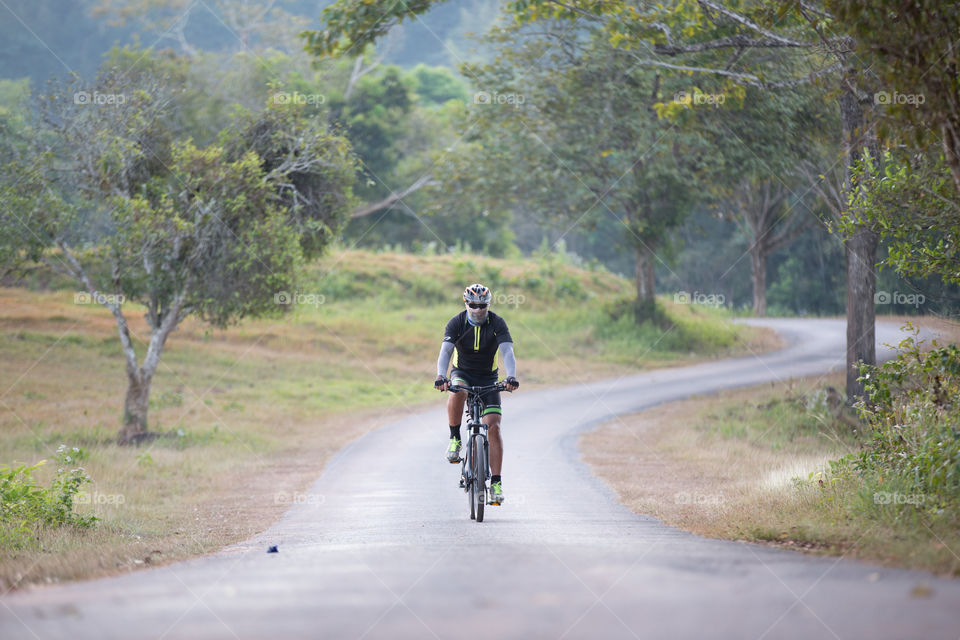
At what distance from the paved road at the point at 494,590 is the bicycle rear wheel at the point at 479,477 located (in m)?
0.25

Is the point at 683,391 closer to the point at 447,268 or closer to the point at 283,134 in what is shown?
the point at 283,134

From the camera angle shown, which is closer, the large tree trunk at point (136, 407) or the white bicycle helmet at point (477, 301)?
the white bicycle helmet at point (477, 301)

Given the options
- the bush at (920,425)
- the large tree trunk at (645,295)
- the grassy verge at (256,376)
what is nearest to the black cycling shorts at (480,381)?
the grassy verge at (256,376)

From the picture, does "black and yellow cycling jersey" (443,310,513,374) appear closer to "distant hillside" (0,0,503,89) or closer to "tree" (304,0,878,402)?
"tree" (304,0,878,402)

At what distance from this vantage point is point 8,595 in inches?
259

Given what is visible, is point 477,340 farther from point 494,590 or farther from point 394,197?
point 394,197

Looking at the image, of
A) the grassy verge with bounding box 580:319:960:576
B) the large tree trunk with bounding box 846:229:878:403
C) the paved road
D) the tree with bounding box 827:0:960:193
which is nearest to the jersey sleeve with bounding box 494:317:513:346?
the paved road

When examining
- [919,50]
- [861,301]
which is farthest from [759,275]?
[919,50]

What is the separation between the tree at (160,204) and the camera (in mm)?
19766

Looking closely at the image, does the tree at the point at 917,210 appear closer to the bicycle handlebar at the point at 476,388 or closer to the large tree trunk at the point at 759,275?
the bicycle handlebar at the point at 476,388

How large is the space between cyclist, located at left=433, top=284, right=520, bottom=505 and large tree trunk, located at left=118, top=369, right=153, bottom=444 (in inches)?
521

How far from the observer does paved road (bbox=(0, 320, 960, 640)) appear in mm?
5039

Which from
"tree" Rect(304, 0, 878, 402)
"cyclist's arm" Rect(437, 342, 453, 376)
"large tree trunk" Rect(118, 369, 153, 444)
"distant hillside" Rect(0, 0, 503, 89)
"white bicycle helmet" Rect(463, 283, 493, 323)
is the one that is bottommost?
"large tree trunk" Rect(118, 369, 153, 444)

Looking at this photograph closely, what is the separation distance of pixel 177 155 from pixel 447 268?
29726 mm
